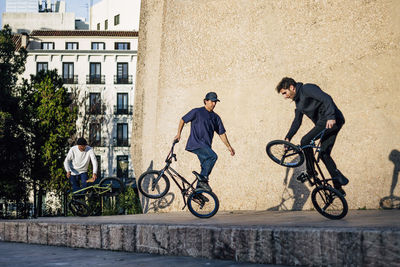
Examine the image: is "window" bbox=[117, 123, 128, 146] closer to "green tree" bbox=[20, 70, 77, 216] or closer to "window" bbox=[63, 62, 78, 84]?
"window" bbox=[63, 62, 78, 84]

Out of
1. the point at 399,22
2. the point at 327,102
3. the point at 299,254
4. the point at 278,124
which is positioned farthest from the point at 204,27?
the point at 299,254

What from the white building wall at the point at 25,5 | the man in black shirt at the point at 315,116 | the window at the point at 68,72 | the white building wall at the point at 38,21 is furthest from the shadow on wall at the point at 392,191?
the white building wall at the point at 25,5

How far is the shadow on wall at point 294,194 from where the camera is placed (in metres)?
8.09

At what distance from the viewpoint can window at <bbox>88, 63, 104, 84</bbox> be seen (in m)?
50.9

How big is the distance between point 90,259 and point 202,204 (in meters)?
2.19

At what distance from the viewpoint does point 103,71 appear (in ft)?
169

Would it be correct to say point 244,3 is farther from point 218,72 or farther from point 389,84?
point 389,84

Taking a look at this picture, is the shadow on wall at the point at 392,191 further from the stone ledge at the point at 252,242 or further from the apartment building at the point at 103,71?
the apartment building at the point at 103,71

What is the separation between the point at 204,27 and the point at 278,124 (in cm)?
278

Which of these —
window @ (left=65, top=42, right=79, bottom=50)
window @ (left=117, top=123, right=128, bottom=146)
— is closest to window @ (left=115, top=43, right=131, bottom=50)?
window @ (left=65, top=42, right=79, bottom=50)

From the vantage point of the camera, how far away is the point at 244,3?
31.0 feet

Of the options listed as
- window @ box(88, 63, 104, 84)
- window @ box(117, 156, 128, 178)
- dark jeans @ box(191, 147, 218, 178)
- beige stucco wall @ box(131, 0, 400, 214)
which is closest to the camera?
dark jeans @ box(191, 147, 218, 178)

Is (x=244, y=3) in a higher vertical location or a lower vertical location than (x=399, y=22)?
higher

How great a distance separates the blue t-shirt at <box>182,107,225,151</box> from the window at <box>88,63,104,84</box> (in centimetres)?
4474
